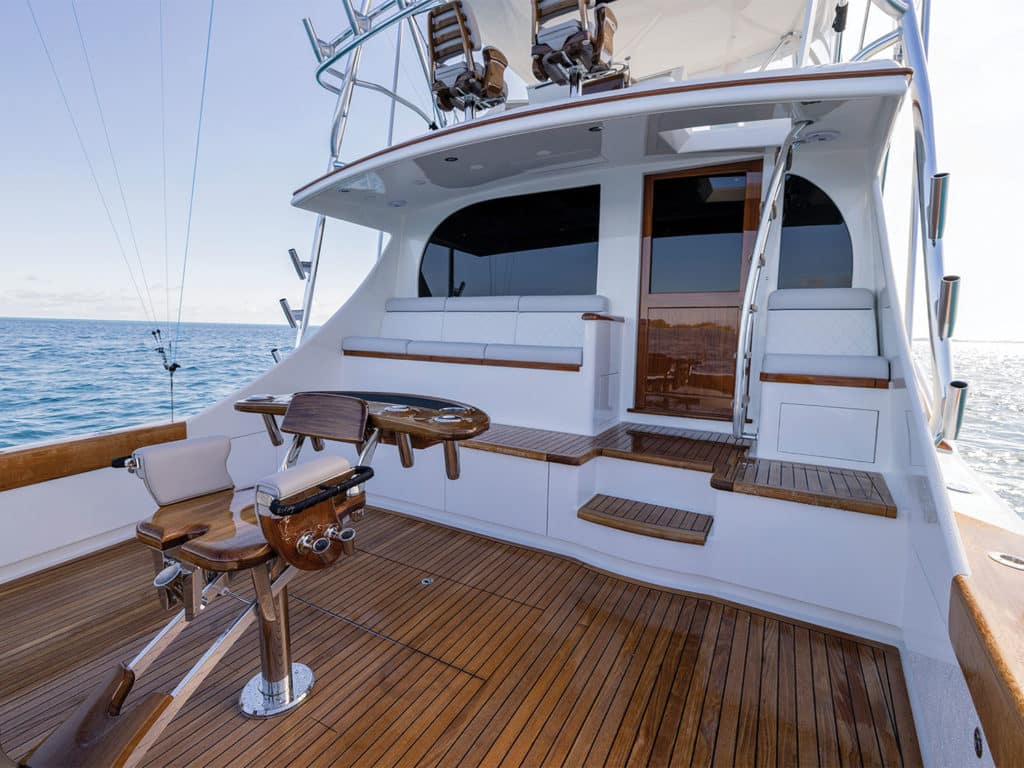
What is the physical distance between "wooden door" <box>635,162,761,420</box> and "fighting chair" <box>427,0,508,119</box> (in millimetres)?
1261

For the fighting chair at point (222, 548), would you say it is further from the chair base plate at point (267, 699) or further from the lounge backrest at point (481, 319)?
the lounge backrest at point (481, 319)

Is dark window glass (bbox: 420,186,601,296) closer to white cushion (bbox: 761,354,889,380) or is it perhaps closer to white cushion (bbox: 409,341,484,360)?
white cushion (bbox: 409,341,484,360)

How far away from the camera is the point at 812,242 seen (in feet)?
10.0

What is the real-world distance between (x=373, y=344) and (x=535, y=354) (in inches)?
56.2

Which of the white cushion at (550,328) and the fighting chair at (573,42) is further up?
the fighting chair at (573,42)

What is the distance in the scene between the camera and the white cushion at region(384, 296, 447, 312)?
164 inches

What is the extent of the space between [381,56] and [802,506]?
4362 mm

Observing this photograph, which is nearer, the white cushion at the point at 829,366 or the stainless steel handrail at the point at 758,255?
the white cushion at the point at 829,366

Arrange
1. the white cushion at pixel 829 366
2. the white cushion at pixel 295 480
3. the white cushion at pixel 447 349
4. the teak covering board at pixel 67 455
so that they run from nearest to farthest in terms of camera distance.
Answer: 1. the white cushion at pixel 295 480
2. the teak covering board at pixel 67 455
3. the white cushion at pixel 829 366
4. the white cushion at pixel 447 349

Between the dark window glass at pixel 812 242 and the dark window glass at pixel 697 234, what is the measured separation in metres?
0.27

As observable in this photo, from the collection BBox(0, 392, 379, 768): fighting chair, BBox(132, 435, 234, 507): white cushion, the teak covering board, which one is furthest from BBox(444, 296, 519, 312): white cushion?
BBox(132, 435, 234, 507): white cushion

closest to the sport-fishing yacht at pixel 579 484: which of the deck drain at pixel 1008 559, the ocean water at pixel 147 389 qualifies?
the deck drain at pixel 1008 559

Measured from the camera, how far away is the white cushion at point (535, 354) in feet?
9.96

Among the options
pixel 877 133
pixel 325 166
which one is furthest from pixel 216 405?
pixel 877 133
